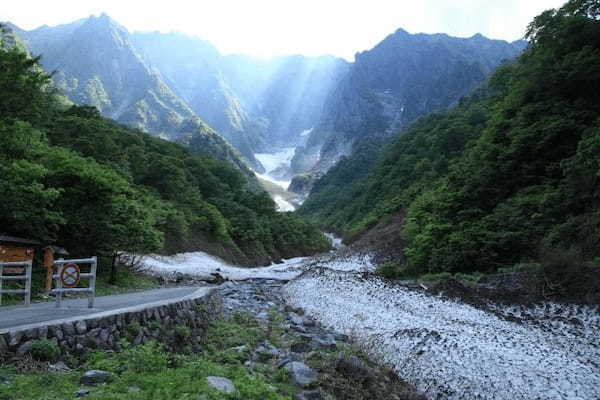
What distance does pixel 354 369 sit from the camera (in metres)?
8.28

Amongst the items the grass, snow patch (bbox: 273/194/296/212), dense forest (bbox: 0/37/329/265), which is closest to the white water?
the grass

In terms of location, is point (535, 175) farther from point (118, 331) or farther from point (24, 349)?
point (24, 349)

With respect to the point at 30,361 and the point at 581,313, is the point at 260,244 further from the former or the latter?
the point at 30,361

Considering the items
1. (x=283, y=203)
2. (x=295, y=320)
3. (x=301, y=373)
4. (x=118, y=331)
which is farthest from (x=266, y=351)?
(x=283, y=203)

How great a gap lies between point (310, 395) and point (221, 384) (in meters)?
1.73

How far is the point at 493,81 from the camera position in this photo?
42.6 metres

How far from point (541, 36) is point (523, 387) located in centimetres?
2532

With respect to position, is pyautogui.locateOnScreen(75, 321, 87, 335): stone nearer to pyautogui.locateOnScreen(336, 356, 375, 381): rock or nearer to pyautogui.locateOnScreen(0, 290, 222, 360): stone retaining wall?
pyautogui.locateOnScreen(0, 290, 222, 360): stone retaining wall

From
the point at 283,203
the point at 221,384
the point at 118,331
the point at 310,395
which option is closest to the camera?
the point at 221,384

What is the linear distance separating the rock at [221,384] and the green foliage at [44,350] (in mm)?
2269

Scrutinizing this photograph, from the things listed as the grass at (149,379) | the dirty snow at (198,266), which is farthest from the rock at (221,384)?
the dirty snow at (198,266)

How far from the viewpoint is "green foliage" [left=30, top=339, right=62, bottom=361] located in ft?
19.3

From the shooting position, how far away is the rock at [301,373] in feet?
25.0

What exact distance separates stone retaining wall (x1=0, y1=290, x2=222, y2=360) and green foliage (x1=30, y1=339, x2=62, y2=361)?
7 cm
